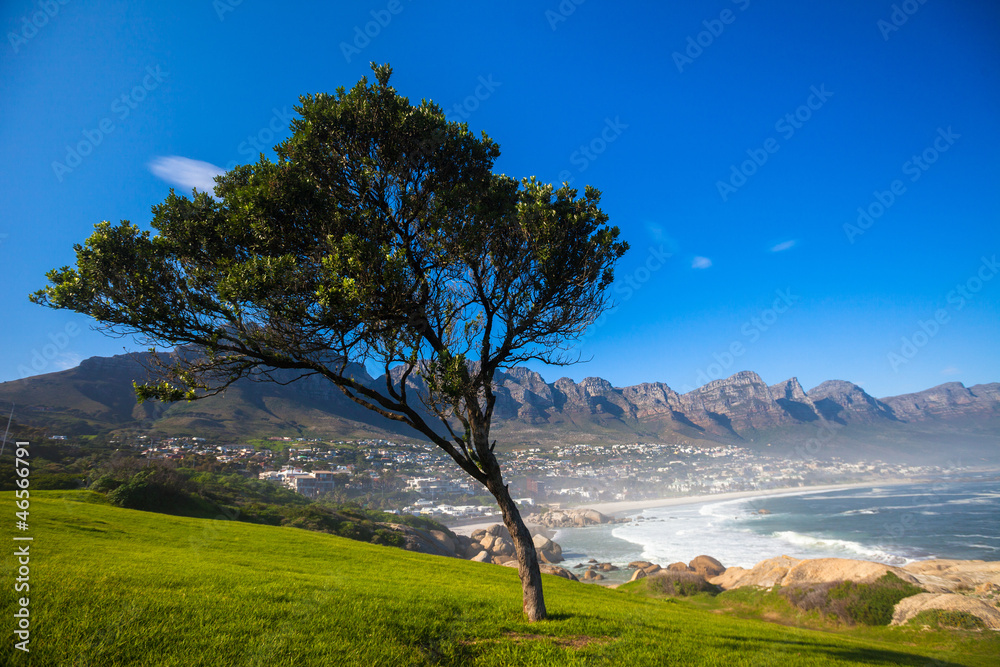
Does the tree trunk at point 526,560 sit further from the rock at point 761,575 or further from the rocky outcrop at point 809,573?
the rock at point 761,575

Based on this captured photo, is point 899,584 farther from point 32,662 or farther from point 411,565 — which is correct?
point 32,662

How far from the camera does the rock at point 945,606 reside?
19.5 m

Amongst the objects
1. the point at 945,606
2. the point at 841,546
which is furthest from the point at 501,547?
the point at 841,546

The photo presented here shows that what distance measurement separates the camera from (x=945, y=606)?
68.5 feet

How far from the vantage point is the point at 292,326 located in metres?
9.08

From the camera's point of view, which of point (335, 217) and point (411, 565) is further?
point (411, 565)

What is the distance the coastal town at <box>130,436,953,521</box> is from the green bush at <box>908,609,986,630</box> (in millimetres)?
89513

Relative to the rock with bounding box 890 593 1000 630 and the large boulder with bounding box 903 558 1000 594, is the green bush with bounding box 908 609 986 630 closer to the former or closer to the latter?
the rock with bounding box 890 593 1000 630

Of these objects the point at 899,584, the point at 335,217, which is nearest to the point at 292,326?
the point at 335,217

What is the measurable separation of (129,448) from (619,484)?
6205 inches

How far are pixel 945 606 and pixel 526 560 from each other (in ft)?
88.1

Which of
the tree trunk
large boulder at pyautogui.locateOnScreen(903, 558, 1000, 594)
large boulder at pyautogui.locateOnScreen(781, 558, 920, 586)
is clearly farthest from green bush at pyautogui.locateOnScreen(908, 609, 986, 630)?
the tree trunk

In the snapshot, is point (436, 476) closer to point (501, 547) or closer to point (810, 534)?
point (501, 547)

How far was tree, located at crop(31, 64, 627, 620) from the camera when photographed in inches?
336
